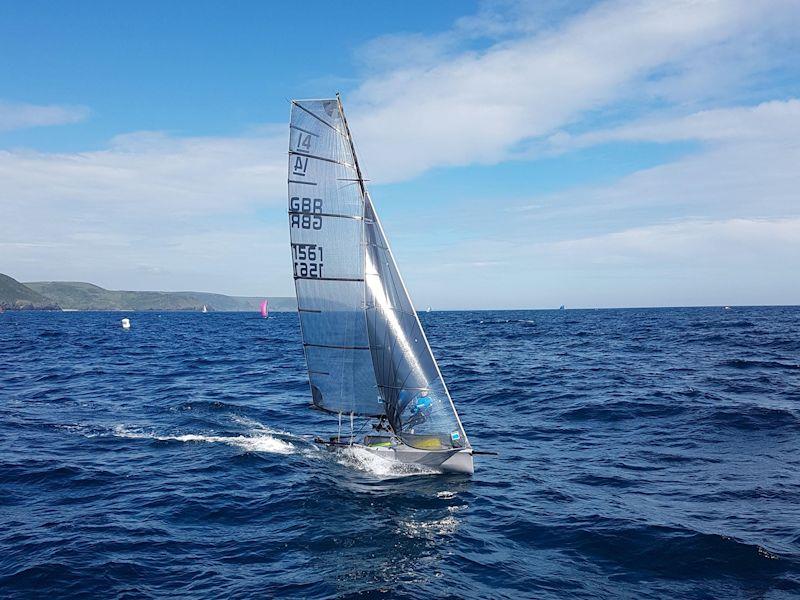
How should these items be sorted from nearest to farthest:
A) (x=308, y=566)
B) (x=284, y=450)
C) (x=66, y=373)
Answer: (x=308, y=566) → (x=284, y=450) → (x=66, y=373)

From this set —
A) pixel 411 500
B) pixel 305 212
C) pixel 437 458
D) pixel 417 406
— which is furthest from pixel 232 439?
pixel 305 212

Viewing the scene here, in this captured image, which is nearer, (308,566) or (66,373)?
(308,566)

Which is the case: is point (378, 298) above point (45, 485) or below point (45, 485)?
above

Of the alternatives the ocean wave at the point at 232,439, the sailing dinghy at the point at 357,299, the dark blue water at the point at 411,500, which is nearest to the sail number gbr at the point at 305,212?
the sailing dinghy at the point at 357,299

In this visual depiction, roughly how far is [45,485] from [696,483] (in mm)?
20008

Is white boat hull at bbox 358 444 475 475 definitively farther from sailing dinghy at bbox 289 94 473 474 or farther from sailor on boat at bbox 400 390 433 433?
sailor on boat at bbox 400 390 433 433

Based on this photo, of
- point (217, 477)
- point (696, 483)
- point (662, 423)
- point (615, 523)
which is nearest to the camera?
point (615, 523)

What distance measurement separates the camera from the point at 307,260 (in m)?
18.2

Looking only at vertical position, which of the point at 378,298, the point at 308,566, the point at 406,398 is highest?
the point at 378,298

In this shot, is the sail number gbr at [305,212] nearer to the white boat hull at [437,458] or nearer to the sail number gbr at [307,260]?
the sail number gbr at [307,260]

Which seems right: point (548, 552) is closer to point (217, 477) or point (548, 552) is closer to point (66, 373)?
point (217, 477)

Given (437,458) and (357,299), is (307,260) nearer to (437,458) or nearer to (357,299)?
(357,299)

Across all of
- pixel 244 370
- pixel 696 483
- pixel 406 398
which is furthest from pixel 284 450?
pixel 244 370

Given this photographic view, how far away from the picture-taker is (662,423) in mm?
23594
